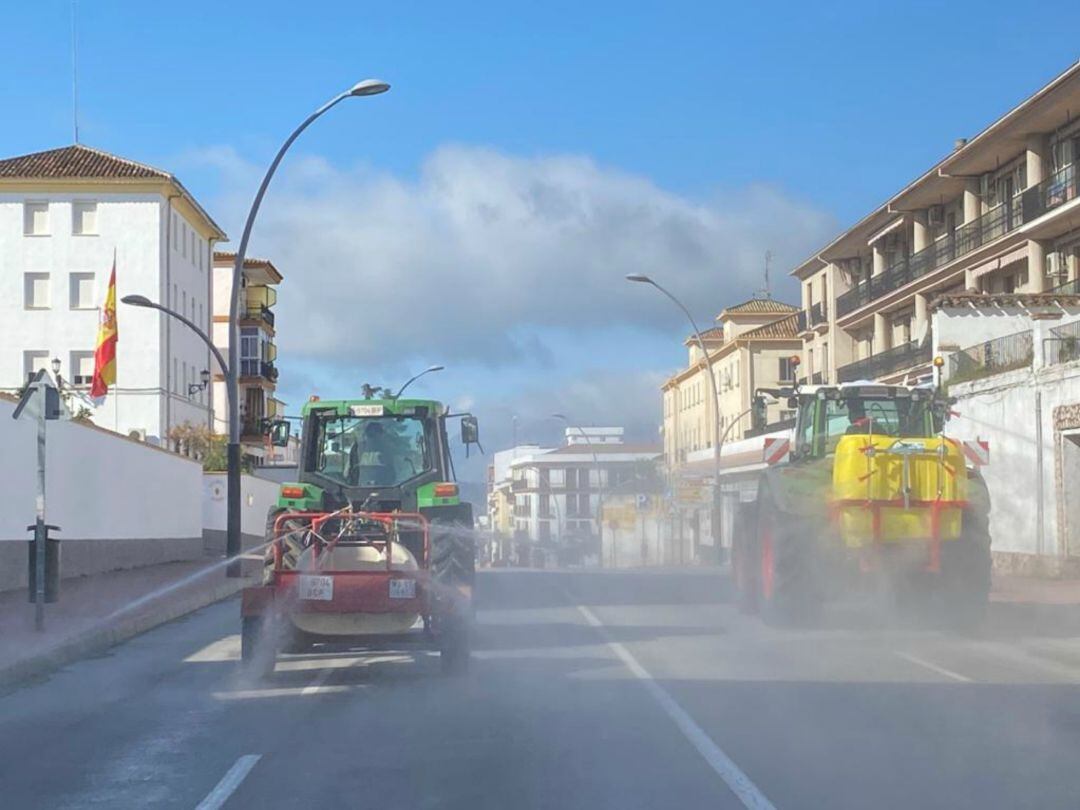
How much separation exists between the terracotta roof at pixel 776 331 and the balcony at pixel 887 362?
1565cm

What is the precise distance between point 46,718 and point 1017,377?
22362mm

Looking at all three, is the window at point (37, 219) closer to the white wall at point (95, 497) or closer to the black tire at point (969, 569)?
the white wall at point (95, 497)

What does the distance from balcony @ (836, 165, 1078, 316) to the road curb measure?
88.5 ft

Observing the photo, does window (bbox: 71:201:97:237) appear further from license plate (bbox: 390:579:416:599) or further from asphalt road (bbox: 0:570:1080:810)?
license plate (bbox: 390:579:416:599)

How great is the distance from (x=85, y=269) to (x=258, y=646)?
4876cm

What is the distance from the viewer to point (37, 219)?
57.9 metres

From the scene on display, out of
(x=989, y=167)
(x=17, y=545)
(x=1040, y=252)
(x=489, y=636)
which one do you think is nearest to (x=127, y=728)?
(x=489, y=636)

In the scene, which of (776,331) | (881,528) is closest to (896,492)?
(881,528)

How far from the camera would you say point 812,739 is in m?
8.86

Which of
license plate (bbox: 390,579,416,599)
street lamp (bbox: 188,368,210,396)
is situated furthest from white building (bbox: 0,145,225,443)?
license plate (bbox: 390,579,416,599)

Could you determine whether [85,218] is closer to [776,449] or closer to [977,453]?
[776,449]

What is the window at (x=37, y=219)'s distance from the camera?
57.7 m

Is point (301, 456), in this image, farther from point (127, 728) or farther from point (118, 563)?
point (118, 563)

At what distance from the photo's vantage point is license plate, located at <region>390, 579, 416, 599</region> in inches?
469
